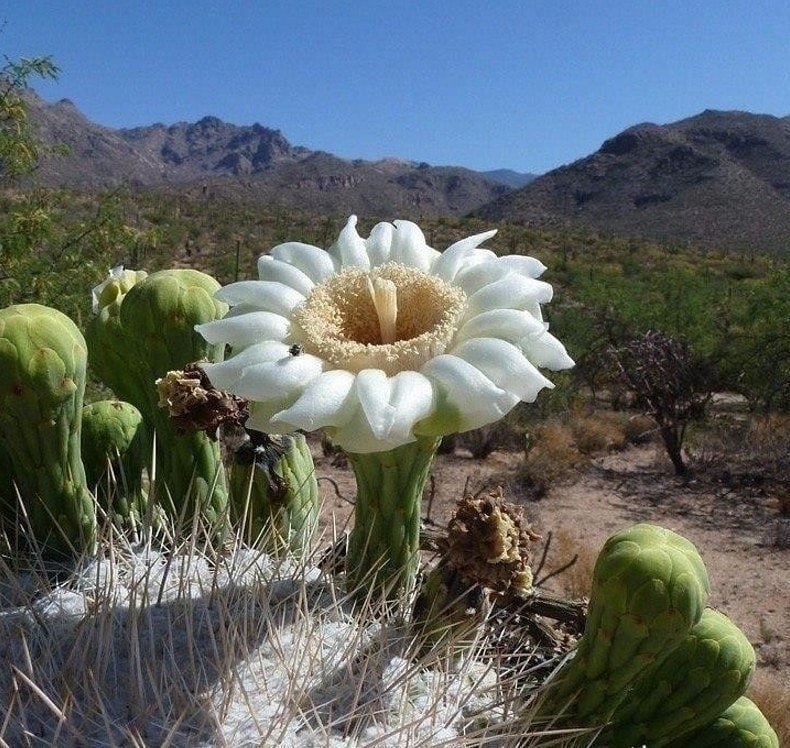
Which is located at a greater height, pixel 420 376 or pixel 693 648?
pixel 420 376

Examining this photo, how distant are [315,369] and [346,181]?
95.1 m

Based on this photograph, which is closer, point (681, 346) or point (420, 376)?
point (420, 376)

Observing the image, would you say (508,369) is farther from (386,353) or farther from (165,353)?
(165,353)

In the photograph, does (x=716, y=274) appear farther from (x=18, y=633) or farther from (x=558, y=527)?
Result: (x=18, y=633)

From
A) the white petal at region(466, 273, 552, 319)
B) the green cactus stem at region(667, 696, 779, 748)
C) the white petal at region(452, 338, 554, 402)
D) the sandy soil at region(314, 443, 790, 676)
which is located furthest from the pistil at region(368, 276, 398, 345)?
the sandy soil at region(314, 443, 790, 676)

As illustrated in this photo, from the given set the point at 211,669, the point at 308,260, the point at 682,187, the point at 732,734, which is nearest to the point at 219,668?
the point at 211,669

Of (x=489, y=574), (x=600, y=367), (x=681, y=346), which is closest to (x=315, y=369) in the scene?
(x=489, y=574)

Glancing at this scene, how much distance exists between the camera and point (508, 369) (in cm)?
104

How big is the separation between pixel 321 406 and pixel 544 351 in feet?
1.22

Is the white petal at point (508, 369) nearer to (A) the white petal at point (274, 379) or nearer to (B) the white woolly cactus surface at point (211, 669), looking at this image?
(A) the white petal at point (274, 379)

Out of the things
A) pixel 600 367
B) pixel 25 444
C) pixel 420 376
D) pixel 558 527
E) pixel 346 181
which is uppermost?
pixel 346 181

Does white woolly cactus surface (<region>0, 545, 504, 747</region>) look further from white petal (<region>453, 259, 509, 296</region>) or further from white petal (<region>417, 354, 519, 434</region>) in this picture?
white petal (<region>453, 259, 509, 296</region>)

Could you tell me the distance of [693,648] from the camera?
1.29 m

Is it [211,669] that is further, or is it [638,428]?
[638,428]
